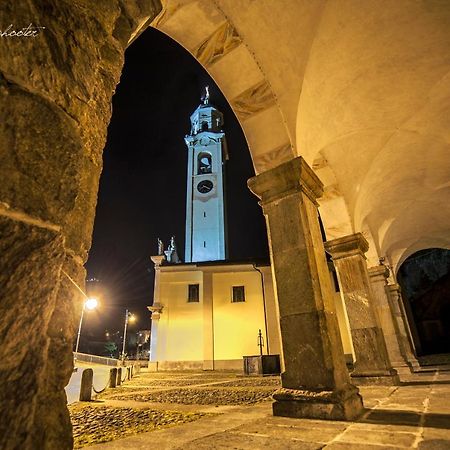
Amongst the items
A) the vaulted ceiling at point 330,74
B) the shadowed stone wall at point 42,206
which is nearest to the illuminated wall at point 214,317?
the vaulted ceiling at point 330,74

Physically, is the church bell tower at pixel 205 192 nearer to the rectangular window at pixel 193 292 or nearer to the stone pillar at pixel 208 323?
the rectangular window at pixel 193 292

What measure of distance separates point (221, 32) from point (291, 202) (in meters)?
2.42

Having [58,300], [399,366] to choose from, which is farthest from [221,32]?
[399,366]

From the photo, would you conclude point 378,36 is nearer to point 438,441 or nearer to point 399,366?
point 438,441

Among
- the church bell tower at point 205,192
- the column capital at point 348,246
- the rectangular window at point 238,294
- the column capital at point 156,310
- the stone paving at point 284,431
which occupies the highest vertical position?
the church bell tower at point 205,192

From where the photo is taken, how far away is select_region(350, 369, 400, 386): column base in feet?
16.4

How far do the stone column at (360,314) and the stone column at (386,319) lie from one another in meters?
2.45

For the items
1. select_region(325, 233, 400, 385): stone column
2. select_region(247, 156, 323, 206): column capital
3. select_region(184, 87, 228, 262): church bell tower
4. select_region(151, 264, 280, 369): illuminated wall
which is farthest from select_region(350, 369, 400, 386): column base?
select_region(184, 87, 228, 262): church bell tower

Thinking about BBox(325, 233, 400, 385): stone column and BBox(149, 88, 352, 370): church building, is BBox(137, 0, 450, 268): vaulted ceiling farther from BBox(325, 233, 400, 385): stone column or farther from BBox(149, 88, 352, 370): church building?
BBox(149, 88, 352, 370): church building

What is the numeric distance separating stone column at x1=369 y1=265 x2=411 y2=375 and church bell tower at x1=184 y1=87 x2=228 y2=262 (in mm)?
17662

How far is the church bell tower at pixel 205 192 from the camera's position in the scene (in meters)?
26.3

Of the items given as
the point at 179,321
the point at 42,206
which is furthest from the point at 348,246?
the point at 179,321

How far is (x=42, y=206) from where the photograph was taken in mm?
934

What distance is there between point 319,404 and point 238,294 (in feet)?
52.0
